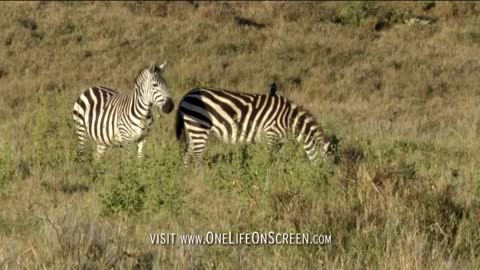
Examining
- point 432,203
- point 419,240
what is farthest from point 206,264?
point 432,203

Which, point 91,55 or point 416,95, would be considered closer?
point 416,95

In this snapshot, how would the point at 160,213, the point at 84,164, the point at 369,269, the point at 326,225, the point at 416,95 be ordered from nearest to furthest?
the point at 369,269 < the point at 326,225 < the point at 160,213 < the point at 84,164 < the point at 416,95

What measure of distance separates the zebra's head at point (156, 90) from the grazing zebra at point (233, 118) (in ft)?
2.07

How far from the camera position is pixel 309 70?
19.5 meters

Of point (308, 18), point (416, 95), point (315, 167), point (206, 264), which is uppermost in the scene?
point (308, 18)

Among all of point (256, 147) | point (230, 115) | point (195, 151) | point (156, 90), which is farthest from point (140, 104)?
point (256, 147)

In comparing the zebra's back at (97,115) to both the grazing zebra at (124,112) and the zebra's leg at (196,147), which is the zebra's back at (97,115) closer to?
the grazing zebra at (124,112)

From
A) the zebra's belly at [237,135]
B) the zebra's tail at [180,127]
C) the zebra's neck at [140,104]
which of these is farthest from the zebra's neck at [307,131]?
the zebra's neck at [140,104]

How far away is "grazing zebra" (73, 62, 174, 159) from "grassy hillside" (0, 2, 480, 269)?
0.34 m

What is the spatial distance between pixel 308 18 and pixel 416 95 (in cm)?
853

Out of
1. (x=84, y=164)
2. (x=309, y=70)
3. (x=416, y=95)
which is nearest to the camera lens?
(x=84, y=164)

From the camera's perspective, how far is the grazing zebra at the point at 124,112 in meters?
10.3

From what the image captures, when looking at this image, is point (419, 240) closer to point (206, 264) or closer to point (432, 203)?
point (432, 203)

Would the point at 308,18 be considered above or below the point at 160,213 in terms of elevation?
above
